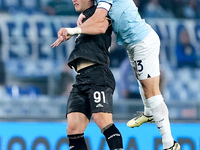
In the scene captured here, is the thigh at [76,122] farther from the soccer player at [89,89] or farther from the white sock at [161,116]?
the white sock at [161,116]

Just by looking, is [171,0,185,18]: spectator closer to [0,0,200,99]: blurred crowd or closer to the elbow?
[0,0,200,99]: blurred crowd

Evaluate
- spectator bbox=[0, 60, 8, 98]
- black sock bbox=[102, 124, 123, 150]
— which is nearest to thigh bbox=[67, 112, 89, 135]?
black sock bbox=[102, 124, 123, 150]

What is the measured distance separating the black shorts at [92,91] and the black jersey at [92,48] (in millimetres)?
82

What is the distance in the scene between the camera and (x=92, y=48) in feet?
13.8

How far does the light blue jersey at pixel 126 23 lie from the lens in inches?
171

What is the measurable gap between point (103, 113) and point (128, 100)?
114 inches

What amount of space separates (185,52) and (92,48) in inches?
158

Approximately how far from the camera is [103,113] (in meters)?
4.08

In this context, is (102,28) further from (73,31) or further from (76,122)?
(76,122)

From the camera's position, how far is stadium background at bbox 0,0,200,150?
235 inches

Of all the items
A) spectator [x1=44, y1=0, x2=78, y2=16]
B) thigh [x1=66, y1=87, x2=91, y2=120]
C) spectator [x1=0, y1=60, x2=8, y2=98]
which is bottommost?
thigh [x1=66, y1=87, x2=91, y2=120]

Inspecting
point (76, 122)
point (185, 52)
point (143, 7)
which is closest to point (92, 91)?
point (76, 122)

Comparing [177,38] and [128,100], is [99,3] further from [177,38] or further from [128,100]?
[177,38]

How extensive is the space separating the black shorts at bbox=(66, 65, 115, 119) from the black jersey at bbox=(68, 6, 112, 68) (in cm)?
8
